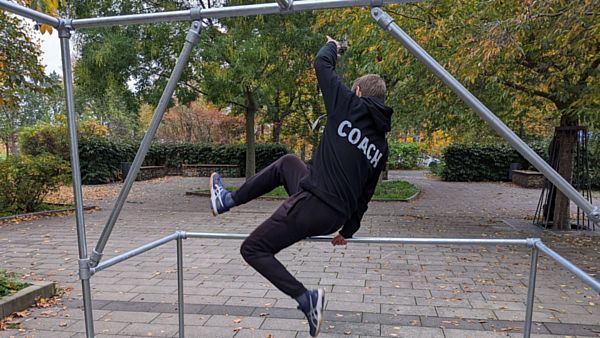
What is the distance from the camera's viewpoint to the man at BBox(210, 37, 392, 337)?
6.66 feet

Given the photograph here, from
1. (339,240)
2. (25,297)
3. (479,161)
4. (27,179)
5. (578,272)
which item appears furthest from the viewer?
(479,161)

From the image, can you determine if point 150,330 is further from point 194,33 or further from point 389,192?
point 389,192

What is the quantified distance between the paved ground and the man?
144 centimetres

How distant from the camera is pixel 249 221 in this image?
838 cm

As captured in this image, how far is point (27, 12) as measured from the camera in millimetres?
1864

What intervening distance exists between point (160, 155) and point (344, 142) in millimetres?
19906

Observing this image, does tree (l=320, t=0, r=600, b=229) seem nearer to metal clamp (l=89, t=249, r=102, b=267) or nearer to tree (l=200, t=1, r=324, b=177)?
tree (l=200, t=1, r=324, b=177)

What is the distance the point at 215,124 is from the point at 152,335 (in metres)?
21.0

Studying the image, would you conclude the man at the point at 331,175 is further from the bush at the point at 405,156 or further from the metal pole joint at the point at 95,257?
the bush at the point at 405,156

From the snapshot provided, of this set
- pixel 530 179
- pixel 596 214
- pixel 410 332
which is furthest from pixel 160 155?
pixel 596 214

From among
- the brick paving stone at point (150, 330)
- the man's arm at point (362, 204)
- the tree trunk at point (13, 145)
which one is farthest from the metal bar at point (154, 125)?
the tree trunk at point (13, 145)

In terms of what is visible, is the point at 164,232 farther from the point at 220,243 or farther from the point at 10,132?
the point at 10,132

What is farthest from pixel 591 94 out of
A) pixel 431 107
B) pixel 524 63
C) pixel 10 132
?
pixel 10 132

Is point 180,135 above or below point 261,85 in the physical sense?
below
